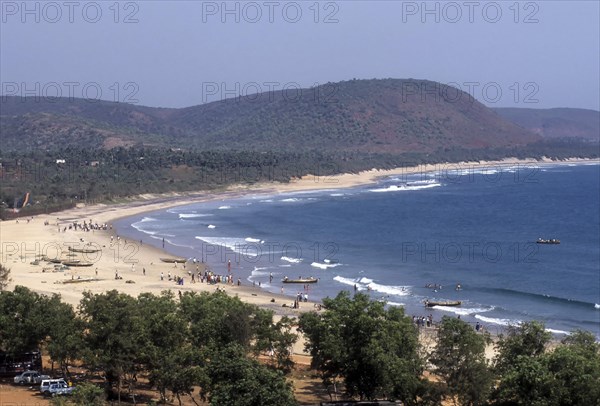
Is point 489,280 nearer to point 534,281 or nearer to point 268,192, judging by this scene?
point 534,281

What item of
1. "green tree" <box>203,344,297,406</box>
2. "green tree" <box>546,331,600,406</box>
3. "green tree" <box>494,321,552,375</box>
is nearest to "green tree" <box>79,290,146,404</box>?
"green tree" <box>203,344,297,406</box>

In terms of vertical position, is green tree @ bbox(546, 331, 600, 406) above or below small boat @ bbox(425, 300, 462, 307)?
above

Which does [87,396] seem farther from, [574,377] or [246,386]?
[574,377]

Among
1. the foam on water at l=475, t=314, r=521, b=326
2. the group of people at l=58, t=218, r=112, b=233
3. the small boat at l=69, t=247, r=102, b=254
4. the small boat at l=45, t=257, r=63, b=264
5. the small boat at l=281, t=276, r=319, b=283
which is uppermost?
the group of people at l=58, t=218, r=112, b=233

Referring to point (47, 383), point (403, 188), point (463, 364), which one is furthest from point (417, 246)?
point (403, 188)

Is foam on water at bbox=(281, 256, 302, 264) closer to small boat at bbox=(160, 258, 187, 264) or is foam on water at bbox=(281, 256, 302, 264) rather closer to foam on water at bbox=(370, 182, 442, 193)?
small boat at bbox=(160, 258, 187, 264)

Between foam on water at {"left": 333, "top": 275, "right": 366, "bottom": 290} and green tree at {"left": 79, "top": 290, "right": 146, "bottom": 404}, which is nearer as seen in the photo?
green tree at {"left": 79, "top": 290, "right": 146, "bottom": 404}

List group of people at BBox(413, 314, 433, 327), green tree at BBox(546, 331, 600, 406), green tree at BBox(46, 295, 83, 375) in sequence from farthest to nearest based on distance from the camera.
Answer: group of people at BBox(413, 314, 433, 327)
green tree at BBox(46, 295, 83, 375)
green tree at BBox(546, 331, 600, 406)

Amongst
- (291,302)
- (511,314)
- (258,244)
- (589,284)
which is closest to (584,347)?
(511,314)

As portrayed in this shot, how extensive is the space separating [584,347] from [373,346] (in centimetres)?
615

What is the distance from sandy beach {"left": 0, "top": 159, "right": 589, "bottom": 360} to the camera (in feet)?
164

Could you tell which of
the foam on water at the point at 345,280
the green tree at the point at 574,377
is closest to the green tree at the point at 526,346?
the green tree at the point at 574,377

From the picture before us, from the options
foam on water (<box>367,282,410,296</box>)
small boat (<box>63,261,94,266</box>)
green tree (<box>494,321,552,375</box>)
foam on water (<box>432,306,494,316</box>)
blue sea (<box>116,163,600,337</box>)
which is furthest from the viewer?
small boat (<box>63,261,94,266</box>)

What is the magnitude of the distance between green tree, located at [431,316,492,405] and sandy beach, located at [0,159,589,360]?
517 inches
